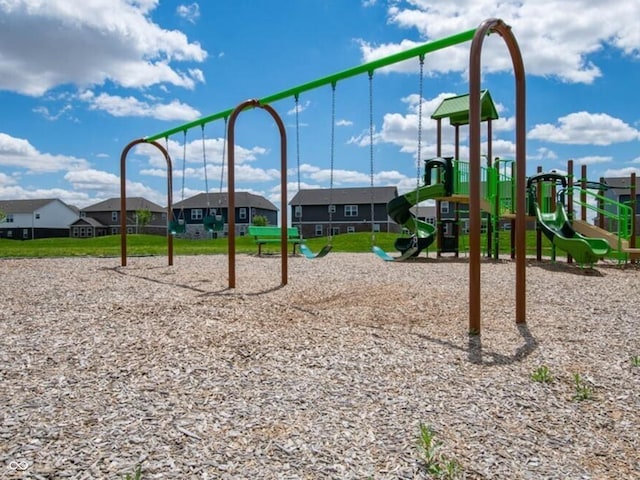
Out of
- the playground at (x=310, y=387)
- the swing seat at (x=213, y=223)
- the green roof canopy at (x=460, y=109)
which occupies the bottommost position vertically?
the playground at (x=310, y=387)

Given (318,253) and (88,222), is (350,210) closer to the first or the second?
(88,222)

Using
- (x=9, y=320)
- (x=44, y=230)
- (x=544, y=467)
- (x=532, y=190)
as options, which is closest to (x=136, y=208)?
(x=44, y=230)

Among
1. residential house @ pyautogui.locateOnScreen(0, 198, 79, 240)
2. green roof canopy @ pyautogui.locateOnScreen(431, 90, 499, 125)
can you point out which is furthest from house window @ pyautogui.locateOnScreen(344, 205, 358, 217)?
residential house @ pyautogui.locateOnScreen(0, 198, 79, 240)

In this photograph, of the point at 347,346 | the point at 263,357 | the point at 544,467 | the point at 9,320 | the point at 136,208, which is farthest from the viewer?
the point at 136,208

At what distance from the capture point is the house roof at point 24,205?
64.7 meters

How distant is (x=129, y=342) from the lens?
4.40m

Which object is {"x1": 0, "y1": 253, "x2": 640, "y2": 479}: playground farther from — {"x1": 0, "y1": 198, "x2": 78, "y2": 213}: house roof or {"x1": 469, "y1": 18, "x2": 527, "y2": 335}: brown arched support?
{"x1": 0, "y1": 198, "x2": 78, "y2": 213}: house roof

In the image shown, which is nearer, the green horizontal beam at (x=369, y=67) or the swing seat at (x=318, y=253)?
the green horizontal beam at (x=369, y=67)

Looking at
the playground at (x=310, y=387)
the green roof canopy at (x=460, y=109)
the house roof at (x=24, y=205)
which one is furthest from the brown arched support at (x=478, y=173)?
the house roof at (x=24, y=205)

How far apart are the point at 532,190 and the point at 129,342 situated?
38.8 ft

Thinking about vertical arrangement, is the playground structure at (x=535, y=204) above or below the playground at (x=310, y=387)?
above

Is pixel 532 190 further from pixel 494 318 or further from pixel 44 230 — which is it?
pixel 44 230

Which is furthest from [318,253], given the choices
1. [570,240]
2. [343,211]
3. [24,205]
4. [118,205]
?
[24,205]

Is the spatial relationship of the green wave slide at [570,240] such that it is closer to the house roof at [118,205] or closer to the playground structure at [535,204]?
the playground structure at [535,204]
